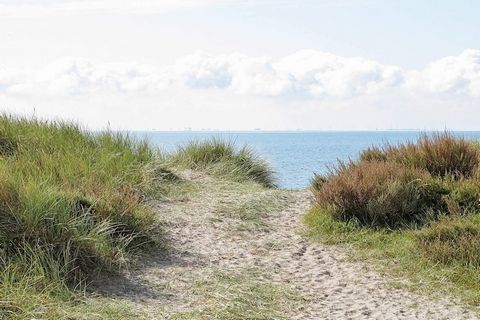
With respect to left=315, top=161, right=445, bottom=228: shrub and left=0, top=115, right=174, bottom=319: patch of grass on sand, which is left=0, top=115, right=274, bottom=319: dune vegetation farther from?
left=315, top=161, right=445, bottom=228: shrub

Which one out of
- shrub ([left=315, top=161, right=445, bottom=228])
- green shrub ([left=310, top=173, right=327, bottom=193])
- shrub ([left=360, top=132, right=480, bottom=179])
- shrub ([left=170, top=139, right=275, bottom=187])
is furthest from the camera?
shrub ([left=170, top=139, right=275, bottom=187])

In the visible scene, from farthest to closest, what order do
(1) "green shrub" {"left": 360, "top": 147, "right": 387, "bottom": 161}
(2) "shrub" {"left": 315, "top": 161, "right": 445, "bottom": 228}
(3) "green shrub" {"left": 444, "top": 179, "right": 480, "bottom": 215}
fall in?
(1) "green shrub" {"left": 360, "top": 147, "right": 387, "bottom": 161} → (2) "shrub" {"left": 315, "top": 161, "right": 445, "bottom": 228} → (3) "green shrub" {"left": 444, "top": 179, "right": 480, "bottom": 215}

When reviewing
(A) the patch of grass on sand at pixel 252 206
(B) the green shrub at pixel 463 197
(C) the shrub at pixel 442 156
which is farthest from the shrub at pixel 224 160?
(B) the green shrub at pixel 463 197

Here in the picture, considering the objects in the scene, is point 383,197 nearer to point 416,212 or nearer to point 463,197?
point 416,212

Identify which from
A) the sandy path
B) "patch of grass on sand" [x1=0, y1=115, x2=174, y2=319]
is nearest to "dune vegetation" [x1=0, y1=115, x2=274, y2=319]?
"patch of grass on sand" [x1=0, y1=115, x2=174, y2=319]

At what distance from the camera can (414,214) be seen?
822 centimetres

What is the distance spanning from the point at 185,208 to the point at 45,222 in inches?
127

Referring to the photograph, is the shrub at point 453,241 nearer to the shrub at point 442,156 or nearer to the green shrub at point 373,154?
the shrub at point 442,156

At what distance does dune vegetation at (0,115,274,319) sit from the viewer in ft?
17.4

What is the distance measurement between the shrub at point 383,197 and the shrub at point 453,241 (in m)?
0.73

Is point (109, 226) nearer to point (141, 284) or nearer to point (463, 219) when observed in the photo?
point (141, 284)

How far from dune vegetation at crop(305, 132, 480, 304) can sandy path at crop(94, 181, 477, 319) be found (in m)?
0.36

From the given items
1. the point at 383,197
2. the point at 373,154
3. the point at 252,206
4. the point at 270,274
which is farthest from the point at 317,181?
the point at 270,274

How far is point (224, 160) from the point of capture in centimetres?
1282
